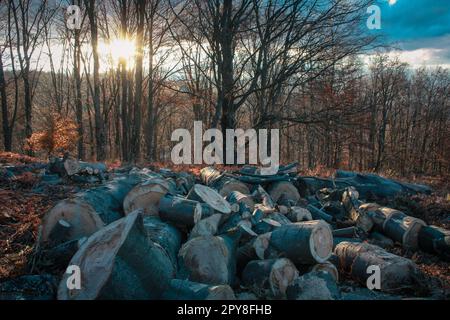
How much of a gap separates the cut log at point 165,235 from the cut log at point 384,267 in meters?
1.81

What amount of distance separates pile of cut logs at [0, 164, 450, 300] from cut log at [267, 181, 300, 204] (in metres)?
0.61

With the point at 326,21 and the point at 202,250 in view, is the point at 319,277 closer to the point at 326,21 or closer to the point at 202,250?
the point at 202,250

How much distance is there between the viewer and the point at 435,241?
5.07m

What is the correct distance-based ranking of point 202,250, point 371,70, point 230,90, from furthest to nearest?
point 371,70 → point 230,90 → point 202,250

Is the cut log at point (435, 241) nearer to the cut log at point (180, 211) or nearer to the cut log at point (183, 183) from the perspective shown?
the cut log at point (180, 211)

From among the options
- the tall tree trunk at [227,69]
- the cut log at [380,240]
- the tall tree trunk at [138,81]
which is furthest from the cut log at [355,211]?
the tall tree trunk at [138,81]

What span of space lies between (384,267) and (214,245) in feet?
5.38

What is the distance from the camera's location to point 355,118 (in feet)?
43.4

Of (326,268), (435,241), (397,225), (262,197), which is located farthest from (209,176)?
(326,268)

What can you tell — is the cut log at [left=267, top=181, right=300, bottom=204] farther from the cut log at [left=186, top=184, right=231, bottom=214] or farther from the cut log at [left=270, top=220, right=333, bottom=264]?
the cut log at [left=270, top=220, right=333, bottom=264]

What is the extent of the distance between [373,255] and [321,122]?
29.9ft

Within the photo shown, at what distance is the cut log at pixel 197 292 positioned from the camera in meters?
2.92

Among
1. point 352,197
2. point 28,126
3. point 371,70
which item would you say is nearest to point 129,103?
point 28,126

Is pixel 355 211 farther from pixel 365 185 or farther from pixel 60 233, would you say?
pixel 60 233
